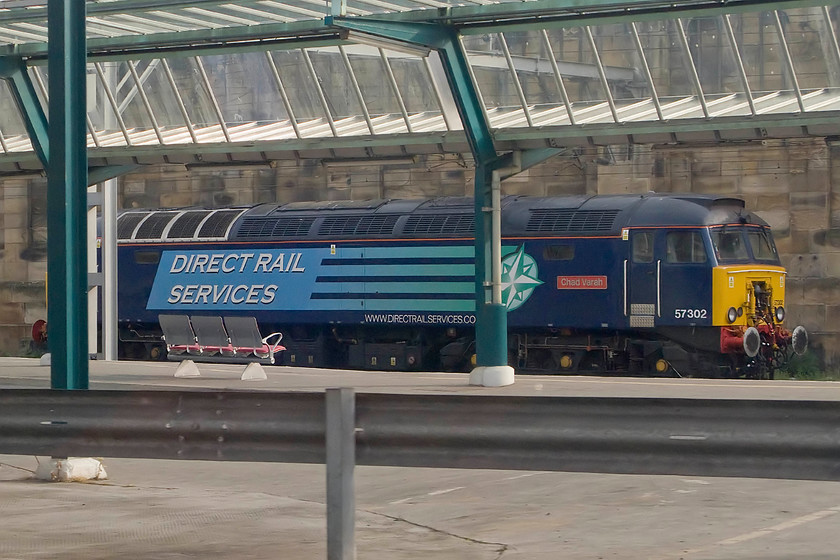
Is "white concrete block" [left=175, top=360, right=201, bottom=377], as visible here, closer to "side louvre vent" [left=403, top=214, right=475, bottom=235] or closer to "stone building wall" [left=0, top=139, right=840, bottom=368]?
"stone building wall" [left=0, top=139, right=840, bottom=368]

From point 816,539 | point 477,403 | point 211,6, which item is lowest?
point 816,539

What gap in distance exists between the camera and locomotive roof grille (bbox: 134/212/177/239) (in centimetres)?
2912

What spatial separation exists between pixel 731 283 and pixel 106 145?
11.4 m

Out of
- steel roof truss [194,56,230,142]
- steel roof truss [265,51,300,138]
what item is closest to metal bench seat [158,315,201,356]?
steel roof truss [194,56,230,142]

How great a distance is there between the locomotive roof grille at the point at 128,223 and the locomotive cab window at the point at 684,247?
1263cm

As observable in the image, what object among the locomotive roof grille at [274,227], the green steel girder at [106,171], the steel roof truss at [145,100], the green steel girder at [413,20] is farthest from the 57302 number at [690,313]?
the green steel girder at [106,171]

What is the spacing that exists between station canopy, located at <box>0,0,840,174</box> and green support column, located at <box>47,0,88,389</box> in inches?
203

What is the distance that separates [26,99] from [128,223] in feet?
39.4

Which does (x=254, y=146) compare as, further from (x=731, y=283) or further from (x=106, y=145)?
(x=731, y=283)

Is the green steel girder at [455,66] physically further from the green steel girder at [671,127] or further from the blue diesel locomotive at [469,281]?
the blue diesel locomotive at [469,281]

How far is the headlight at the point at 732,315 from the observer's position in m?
23.2

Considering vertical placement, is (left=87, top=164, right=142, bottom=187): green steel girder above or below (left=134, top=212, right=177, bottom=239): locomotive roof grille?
above

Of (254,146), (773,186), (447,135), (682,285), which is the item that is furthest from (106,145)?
(773,186)

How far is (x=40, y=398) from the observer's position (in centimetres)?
736
